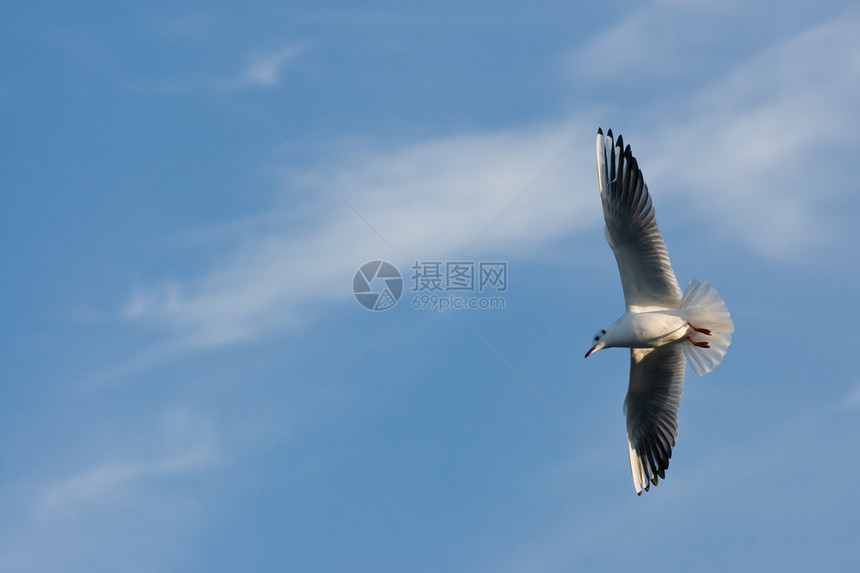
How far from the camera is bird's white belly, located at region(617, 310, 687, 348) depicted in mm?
13750

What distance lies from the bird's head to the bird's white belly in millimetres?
261

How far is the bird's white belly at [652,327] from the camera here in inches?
541

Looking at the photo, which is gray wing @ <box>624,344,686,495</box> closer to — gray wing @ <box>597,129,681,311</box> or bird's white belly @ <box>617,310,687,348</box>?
bird's white belly @ <box>617,310,687,348</box>

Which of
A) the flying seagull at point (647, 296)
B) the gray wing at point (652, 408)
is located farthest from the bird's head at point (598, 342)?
the gray wing at point (652, 408)

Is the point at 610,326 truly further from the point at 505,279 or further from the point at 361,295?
the point at 361,295

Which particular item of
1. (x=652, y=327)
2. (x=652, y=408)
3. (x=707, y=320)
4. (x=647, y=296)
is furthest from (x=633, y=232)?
(x=652, y=408)

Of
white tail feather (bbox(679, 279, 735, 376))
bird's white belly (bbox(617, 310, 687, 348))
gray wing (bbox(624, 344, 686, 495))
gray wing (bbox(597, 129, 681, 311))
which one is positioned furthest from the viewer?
gray wing (bbox(624, 344, 686, 495))

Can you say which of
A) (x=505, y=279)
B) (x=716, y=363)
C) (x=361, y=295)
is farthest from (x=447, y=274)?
(x=716, y=363)

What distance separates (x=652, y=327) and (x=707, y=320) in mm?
770

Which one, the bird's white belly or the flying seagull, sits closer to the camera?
the flying seagull

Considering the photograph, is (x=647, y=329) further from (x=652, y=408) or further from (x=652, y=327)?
(x=652, y=408)

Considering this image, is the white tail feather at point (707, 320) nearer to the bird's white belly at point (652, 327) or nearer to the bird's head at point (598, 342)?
the bird's white belly at point (652, 327)

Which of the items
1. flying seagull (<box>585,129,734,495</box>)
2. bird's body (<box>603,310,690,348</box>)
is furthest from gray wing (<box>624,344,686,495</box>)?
bird's body (<box>603,310,690,348</box>)

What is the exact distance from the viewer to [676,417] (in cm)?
1491
